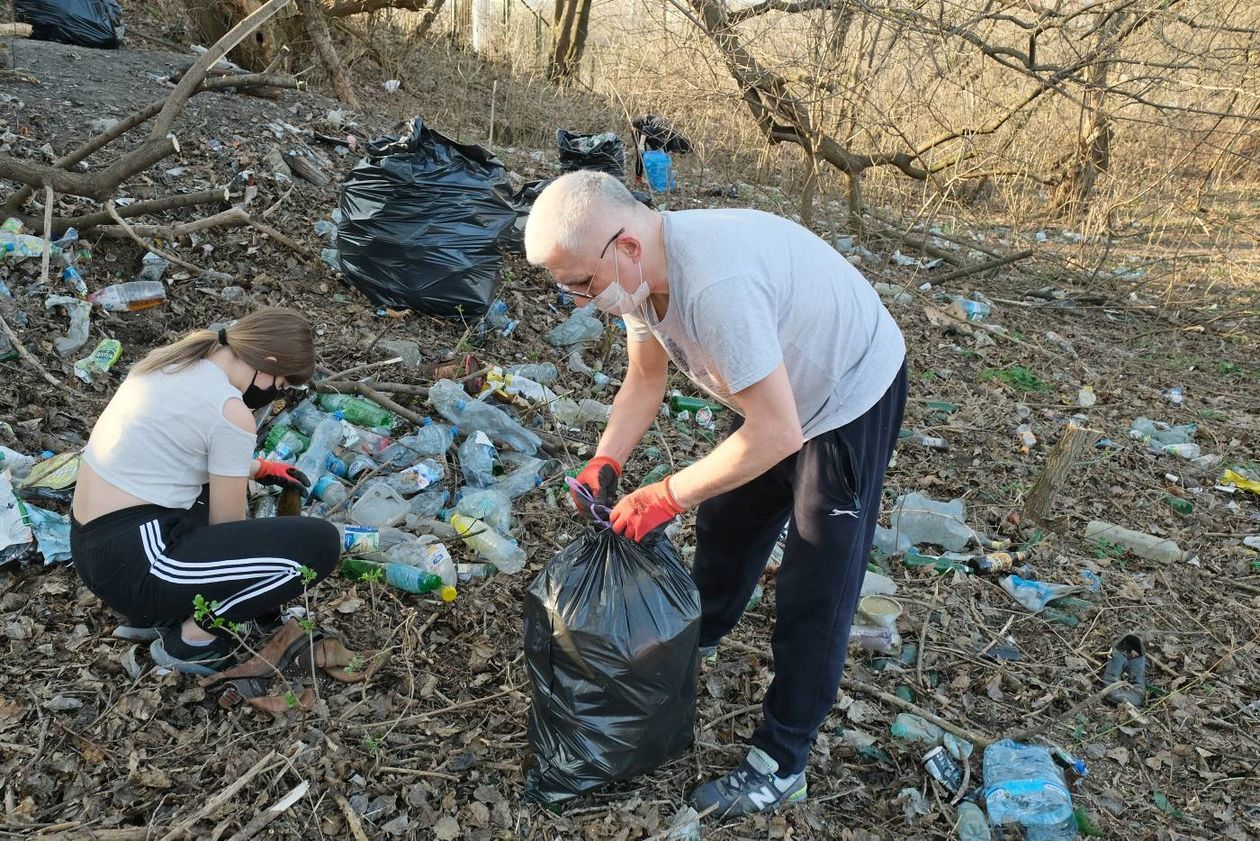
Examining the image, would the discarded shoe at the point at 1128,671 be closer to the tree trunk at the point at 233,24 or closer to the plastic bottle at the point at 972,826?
the plastic bottle at the point at 972,826

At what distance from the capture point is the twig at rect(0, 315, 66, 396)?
3.44m

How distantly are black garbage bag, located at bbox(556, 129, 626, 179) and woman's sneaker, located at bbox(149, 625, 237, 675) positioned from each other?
4.03 metres

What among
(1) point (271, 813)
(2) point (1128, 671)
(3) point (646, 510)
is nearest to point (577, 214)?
(3) point (646, 510)

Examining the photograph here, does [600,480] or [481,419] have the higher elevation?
[600,480]

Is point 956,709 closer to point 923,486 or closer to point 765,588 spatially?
point 765,588

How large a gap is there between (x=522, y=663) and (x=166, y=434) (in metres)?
1.21

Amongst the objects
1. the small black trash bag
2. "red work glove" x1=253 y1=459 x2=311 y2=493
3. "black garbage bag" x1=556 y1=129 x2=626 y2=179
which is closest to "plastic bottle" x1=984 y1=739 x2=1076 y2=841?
the small black trash bag

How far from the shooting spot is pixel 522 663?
2.60 m

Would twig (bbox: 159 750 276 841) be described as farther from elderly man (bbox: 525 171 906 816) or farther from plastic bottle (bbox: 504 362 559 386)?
plastic bottle (bbox: 504 362 559 386)

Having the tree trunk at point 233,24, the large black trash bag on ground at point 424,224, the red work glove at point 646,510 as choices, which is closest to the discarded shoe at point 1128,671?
the red work glove at point 646,510

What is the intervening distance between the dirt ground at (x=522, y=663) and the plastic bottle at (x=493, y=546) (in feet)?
0.22

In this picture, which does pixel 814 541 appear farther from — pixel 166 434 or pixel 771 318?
pixel 166 434

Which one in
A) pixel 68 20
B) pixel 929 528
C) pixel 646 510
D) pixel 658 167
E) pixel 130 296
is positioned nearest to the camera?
pixel 646 510

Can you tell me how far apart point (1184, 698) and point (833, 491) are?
192 centimetres
